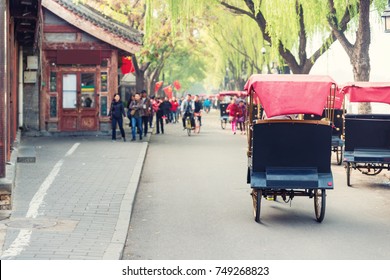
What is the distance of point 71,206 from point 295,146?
3.45 meters

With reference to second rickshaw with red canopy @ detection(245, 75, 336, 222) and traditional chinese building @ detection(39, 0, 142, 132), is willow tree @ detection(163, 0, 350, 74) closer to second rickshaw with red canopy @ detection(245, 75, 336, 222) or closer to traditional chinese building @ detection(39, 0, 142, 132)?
traditional chinese building @ detection(39, 0, 142, 132)

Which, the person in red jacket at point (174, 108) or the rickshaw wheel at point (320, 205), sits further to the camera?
the person in red jacket at point (174, 108)

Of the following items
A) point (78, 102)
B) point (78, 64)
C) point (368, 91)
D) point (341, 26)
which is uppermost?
point (341, 26)

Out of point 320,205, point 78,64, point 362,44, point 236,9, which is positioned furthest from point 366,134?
point 78,64

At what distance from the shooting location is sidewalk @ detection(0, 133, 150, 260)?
8734 mm

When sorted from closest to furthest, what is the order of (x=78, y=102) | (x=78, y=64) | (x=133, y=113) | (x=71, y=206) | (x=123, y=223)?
(x=123, y=223)
(x=71, y=206)
(x=133, y=113)
(x=78, y=64)
(x=78, y=102)

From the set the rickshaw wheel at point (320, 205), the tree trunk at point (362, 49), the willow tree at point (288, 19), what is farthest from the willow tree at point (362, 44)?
the rickshaw wheel at point (320, 205)

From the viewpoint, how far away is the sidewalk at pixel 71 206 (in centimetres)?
873

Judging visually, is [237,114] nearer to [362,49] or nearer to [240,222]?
[362,49]

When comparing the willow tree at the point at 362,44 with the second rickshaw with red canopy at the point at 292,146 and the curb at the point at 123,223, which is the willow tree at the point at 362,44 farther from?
the second rickshaw with red canopy at the point at 292,146

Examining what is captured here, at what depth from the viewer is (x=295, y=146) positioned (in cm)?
1131

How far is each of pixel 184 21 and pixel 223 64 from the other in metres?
37.6

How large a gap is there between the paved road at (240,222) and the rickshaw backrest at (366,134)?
2.60 ft

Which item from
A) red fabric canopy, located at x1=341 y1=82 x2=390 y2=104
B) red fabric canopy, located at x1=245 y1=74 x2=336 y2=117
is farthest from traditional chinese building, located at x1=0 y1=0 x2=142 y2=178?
red fabric canopy, located at x1=245 y1=74 x2=336 y2=117
